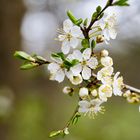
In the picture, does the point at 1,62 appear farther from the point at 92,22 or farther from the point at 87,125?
the point at 92,22

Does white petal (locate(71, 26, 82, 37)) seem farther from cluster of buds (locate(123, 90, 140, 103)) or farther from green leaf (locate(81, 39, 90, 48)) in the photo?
cluster of buds (locate(123, 90, 140, 103))

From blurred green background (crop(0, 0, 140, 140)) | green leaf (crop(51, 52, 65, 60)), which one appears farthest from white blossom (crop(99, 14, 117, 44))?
blurred green background (crop(0, 0, 140, 140))

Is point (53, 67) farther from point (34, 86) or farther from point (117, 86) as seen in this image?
point (34, 86)

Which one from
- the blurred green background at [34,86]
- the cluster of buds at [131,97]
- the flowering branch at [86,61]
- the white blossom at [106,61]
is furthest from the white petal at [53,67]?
the blurred green background at [34,86]

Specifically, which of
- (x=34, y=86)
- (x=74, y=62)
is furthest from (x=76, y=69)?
(x=34, y=86)

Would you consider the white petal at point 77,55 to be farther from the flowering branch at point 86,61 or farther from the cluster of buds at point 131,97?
the cluster of buds at point 131,97

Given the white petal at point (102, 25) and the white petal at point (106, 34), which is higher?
the white petal at point (102, 25)

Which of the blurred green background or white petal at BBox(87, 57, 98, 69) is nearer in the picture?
white petal at BBox(87, 57, 98, 69)
